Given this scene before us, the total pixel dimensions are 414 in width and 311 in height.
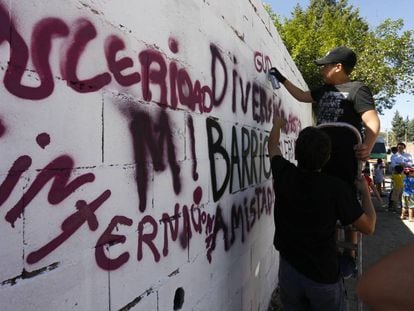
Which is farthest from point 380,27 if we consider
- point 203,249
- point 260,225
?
point 203,249

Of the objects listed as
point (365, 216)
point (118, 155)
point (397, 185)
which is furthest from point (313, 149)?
point (397, 185)

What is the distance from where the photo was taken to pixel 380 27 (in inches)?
741

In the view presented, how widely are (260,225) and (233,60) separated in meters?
1.64

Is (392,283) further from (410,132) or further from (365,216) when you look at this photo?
(410,132)

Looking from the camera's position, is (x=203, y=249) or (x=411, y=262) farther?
(x=203, y=249)

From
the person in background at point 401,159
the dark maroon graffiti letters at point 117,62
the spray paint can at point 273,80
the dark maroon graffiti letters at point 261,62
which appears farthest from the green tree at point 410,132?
the dark maroon graffiti letters at point 117,62

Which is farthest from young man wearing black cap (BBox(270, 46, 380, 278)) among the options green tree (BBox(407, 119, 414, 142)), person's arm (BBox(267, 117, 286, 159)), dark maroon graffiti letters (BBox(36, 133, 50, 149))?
green tree (BBox(407, 119, 414, 142))

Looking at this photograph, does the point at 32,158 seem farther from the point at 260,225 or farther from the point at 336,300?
the point at 260,225

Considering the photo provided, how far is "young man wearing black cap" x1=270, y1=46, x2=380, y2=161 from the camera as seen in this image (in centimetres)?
321

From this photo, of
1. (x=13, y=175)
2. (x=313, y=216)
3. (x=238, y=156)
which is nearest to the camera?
(x=13, y=175)

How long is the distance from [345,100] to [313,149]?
99 cm

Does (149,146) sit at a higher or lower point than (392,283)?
higher

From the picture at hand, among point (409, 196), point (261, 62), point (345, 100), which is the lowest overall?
point (409, 196)

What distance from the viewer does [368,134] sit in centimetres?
324
